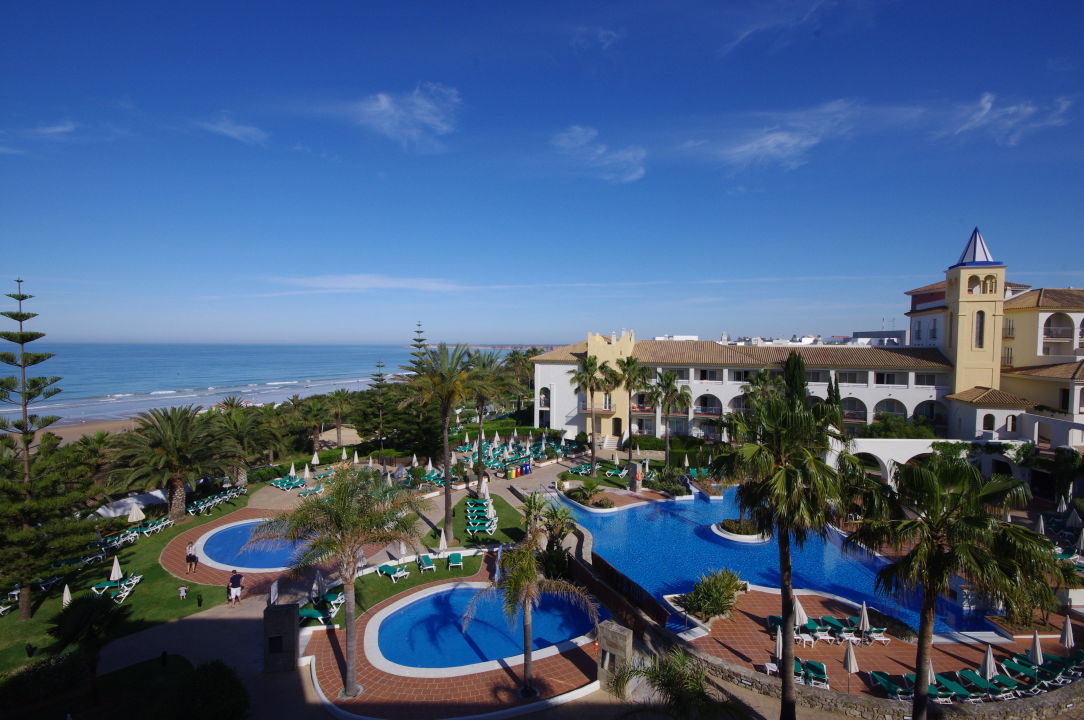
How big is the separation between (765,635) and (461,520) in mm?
12917

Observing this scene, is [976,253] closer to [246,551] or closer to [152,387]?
[246,551]

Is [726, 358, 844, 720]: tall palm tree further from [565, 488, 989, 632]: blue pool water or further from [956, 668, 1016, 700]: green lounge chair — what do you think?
[565, 488, 989, 632]: blue pool water

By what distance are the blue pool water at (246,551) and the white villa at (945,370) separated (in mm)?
20418

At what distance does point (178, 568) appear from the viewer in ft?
57.8

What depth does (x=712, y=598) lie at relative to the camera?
46.9 ft

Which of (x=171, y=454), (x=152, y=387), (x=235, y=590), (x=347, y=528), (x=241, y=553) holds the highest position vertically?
(x=347, y=528)

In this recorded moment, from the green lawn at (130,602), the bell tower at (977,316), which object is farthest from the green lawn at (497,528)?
the bell tower at (977,316)

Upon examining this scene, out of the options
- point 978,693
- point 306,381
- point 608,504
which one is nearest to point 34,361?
point 608,504

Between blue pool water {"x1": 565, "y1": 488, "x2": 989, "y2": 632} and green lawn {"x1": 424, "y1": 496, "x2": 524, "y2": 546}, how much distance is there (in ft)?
10.8

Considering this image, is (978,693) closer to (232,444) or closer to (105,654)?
(105,654)

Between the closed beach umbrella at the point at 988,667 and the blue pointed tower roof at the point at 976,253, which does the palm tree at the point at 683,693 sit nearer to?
the closed beach umbrella at the point at 988,667

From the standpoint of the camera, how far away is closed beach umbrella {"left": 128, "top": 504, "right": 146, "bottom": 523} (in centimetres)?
2061

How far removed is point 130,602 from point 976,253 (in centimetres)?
4482

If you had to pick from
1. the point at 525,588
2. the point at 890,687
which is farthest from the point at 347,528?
the point at 890,687
